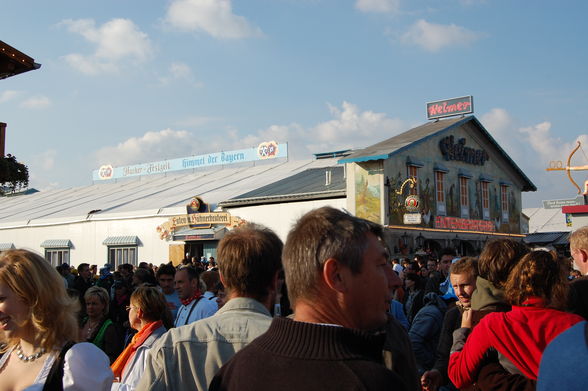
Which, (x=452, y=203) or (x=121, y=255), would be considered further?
(x=121, y=255)

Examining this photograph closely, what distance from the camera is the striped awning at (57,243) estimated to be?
105ft

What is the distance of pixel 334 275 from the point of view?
2.03 m

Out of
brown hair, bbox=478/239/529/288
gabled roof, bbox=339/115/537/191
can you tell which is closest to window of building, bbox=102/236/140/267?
gabled roof, bbox=339/115/537/191

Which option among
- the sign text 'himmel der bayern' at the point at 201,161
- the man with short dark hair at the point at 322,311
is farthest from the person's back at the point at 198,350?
the sign text 'himmel der bayern' at the point at 201,161

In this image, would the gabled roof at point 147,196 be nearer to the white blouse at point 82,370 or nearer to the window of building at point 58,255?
the window of building at point 58,255

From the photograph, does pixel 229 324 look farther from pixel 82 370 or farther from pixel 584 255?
pixel 584 255

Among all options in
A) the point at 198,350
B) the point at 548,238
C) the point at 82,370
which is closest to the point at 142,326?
the point at 82,370

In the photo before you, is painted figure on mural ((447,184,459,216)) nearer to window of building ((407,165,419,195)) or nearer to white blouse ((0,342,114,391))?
window of building ((407,165,419,195))

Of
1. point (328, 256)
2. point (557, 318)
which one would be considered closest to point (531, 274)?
point (557, 318)

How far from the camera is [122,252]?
30203mm

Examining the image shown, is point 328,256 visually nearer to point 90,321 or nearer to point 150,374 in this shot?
point 150,374

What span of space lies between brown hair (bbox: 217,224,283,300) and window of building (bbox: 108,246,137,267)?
27386 millimetres

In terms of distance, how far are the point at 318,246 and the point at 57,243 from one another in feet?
109

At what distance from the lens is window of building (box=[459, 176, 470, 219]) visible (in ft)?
97.3
